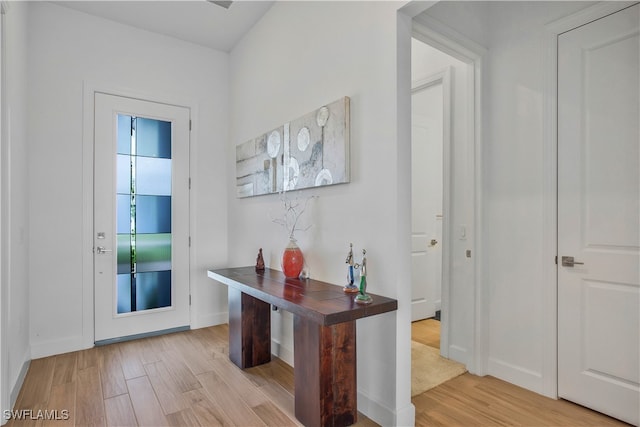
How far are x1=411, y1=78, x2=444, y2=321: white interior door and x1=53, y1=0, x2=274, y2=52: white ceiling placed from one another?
1.95 meters

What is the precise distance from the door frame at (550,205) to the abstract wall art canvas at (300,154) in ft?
4.29

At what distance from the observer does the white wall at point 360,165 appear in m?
1.99

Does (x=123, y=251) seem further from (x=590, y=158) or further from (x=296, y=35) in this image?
(x=590, y=158)

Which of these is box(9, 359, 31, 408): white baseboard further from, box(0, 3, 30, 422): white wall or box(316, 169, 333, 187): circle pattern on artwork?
box(316, 169, 333, 187): circle pattern on artwork

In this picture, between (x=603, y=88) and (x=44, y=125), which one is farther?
(x=44, y=125)

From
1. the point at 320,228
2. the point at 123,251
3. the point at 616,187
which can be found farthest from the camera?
the point at 123,251

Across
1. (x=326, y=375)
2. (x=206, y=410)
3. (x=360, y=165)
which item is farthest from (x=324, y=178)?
(x=206, y=410)

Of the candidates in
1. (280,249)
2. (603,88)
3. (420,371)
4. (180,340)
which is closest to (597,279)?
(603,88)

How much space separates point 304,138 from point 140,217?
6.31 feet

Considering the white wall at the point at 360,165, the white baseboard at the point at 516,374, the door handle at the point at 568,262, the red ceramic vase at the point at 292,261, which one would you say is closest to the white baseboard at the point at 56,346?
the white wall at the point at 360,165

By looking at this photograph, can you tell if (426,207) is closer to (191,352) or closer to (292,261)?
(292,261)

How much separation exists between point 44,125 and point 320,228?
2540 millimetres

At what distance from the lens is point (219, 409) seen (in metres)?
2.17

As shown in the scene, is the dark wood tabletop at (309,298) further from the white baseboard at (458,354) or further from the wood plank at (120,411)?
the white baseboard at (458,354)
